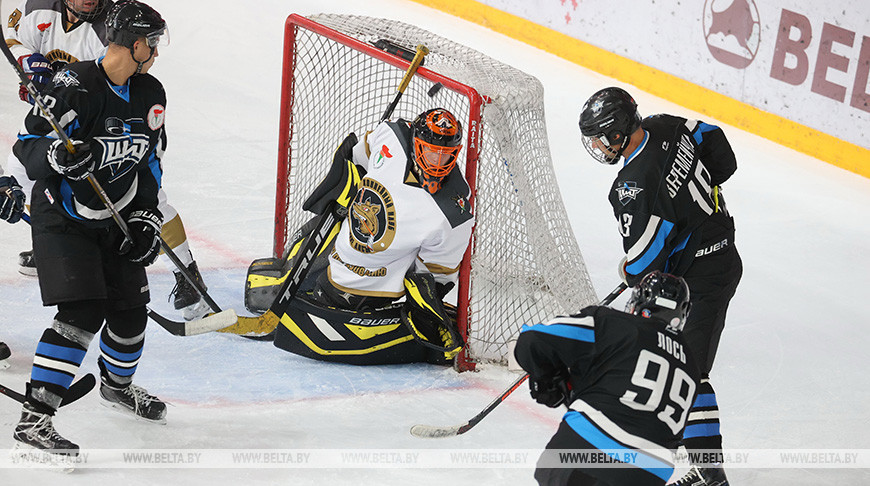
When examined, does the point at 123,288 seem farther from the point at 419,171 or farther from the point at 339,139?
the point at 339,139

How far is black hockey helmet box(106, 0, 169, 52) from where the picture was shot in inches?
115

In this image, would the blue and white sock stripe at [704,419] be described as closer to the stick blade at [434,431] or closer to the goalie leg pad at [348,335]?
the stick blade at [434,431]

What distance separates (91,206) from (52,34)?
1.50m

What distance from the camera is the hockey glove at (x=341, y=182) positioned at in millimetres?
4000

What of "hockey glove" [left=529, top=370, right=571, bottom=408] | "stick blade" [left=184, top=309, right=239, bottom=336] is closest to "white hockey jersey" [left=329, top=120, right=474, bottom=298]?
"stick blade" [left=184, top=309, right=239, bottom=336]

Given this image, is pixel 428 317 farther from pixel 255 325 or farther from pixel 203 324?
pixel 203 324

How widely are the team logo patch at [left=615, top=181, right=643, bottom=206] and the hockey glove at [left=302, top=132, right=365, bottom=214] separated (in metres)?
1.30

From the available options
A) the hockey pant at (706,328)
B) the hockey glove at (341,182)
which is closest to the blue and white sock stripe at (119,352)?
the hockey glove at (341,182)

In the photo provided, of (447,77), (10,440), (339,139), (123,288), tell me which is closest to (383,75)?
(339,139)

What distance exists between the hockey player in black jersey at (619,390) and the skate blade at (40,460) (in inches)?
54.4

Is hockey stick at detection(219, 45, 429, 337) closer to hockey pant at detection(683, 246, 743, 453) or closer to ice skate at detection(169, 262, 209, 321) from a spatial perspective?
ice skate at detection(169, 262, 209, 321)

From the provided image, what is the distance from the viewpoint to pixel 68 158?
2.85 metres

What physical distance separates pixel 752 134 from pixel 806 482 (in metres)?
3.74

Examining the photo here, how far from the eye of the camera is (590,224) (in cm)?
548
